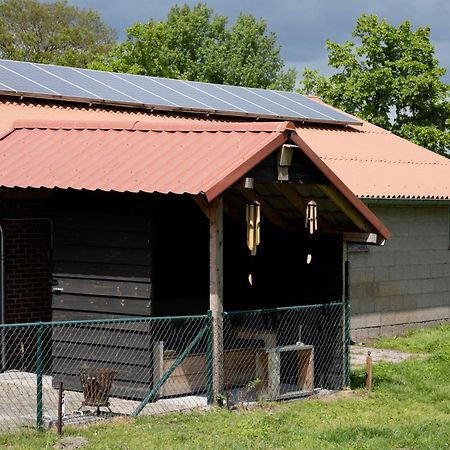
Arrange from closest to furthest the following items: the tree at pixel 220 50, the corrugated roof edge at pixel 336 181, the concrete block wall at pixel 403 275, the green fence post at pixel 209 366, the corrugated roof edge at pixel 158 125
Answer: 1. the green fence post at pixel 209 366
2. the corrugated roof edge at pixel 158 125
3. the corrugated roof edge at pixel 336 181
4. the concrete block wall at pixel 403 275
5. the tree at pixel 220 50

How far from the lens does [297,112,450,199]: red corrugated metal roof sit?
757 inches

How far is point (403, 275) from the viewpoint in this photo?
1978 centimetres

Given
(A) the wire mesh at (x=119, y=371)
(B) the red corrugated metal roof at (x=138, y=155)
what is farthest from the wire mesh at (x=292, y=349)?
(B) the red corrugated metal roof at (x=138, y=155)

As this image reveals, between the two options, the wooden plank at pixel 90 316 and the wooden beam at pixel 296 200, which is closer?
the wooden plank at pixel 90 316

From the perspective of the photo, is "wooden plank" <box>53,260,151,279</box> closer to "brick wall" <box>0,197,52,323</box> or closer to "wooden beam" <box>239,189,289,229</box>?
"brick wall" <box>0,197,52,323</box>

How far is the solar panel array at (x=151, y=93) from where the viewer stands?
1817 cm

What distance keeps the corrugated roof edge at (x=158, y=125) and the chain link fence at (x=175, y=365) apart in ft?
6.97

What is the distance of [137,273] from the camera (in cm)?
1223

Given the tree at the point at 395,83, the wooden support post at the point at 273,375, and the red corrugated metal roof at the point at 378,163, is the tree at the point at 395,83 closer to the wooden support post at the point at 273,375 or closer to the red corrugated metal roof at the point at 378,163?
the red corrugated metal roof at the point at 378,163

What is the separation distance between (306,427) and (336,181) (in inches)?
121

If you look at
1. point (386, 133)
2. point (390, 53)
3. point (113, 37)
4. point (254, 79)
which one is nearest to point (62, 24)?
point (113, 37)

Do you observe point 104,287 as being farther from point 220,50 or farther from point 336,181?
point 220,50

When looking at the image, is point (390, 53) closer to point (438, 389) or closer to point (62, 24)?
point (438, 389)

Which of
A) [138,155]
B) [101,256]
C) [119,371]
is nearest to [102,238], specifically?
[101,256]
